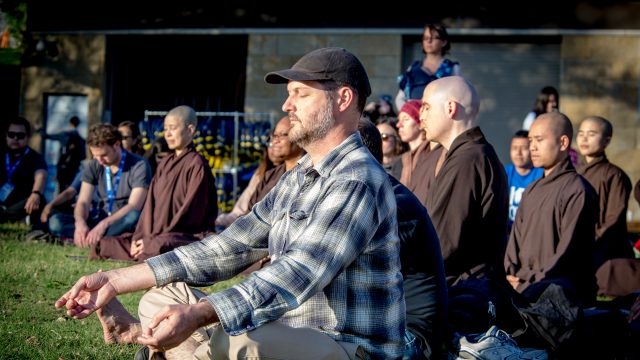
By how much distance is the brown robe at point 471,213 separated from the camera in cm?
576

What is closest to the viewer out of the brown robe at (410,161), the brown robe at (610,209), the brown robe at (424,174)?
the brown robe at (424,174)

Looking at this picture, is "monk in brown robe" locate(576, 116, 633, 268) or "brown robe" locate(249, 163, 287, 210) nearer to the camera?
"monk in brown robe" locate(576, 116, 633, 268)

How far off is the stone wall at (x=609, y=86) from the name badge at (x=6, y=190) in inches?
352

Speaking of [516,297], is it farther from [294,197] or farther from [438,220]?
[294,197]

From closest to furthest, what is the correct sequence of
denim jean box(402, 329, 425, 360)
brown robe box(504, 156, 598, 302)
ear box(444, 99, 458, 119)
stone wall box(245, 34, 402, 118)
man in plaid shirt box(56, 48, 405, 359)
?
1. man in plaid shirt box(56, 48, 405, 359)
2. denim jean box(402, 329, 425, 360)
3. ear box(444, 99, 458, 119)
4. brown robe box(504, 156, 598, 302)
5. stone wall box(245, 34, 402, 118)

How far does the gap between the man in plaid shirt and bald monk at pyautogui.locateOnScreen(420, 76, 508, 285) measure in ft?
7.15

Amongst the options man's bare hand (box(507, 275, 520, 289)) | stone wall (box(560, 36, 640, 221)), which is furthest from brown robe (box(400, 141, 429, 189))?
stone wall (box(560, 36, 640, 221))

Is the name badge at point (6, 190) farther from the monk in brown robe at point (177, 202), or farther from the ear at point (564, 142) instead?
the ear at point (564, 142)

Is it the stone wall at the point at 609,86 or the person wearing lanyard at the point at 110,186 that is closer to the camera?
the person wearing lanyard at the point at 110,186

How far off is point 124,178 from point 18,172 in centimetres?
259

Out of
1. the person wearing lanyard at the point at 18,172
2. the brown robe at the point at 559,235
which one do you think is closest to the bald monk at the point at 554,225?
the brown robe at the point at 559,235

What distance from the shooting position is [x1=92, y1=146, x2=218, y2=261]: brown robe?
9555mm

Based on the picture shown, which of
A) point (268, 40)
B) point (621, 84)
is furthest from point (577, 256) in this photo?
point (268, 40)

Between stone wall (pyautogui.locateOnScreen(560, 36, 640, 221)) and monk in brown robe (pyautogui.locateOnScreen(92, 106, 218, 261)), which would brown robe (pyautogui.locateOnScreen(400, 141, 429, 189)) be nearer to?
monk in brown robe (pyautogui.locateOnScreen(92, 106, 218, 261))
